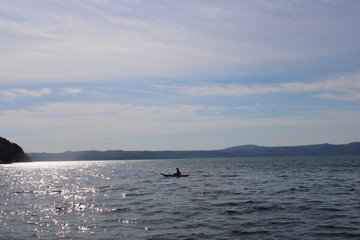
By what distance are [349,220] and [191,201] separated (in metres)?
14.9

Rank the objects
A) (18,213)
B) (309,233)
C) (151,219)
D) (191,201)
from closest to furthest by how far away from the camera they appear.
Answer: (309,233), (151,219), (18,213), (191,201)

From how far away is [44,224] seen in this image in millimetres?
24531

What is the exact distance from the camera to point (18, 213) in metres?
29.2

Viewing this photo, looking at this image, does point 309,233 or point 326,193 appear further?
point 326,193

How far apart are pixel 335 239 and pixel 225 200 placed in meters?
15.6

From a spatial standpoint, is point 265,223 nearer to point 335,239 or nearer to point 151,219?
point 335,239

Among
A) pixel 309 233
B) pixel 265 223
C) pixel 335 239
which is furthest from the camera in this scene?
pixel 265 223

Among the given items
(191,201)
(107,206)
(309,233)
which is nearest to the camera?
(309,233)

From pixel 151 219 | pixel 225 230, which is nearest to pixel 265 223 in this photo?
pixel 225 230

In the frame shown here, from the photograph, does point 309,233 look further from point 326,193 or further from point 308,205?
point 326,193

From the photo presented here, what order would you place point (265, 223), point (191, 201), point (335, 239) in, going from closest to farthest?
point (335, 239) → point (265, 223) → point (191, 201)

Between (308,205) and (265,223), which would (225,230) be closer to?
(265,223)

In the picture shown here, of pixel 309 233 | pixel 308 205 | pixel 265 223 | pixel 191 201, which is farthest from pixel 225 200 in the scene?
pixel 309 233

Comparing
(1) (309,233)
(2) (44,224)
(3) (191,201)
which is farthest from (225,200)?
(2) (44,224)
